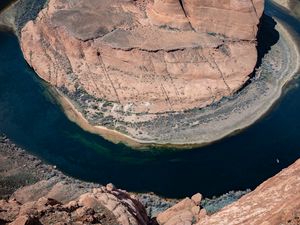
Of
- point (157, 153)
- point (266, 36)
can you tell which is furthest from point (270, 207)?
point (266, 36)

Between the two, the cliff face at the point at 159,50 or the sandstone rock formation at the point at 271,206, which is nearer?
the sandstone rock formation at the point at 271,206

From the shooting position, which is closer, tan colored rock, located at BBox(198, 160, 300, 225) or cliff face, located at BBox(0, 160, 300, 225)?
tan colored rock, located at BBox(198, 160, 300, 225)

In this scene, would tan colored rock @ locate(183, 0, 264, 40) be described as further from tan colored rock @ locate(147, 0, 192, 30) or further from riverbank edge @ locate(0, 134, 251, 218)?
riverbank edge @ locate(0, 134, 251, 218)

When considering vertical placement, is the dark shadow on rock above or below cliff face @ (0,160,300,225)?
below

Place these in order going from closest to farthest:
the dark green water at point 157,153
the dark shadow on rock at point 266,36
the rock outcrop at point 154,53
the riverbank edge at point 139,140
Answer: the dark green water at point 157,153, the riverbank edge at point 139,140, the rock outcrop at point 154,53, the dark shadow on rock at point 266,36

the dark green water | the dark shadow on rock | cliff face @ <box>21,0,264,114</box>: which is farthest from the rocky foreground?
the dark shadow on rock

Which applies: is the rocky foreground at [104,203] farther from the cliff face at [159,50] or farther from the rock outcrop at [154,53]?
the cliff face at [159,50]

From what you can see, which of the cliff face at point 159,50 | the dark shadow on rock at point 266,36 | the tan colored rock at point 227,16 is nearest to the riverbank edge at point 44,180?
the cliff face at point 159,50
